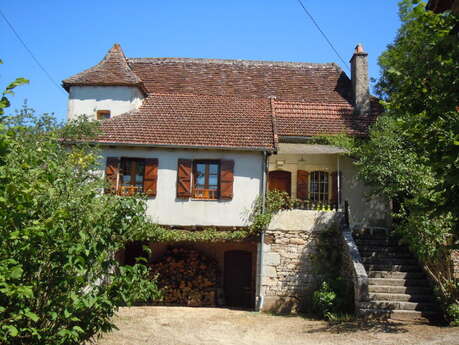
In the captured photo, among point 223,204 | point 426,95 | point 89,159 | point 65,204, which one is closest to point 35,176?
point 65,204

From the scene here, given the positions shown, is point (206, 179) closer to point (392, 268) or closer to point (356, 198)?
point (356, 198)

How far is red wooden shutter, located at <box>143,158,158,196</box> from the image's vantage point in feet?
49.7

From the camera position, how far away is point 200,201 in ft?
49.8

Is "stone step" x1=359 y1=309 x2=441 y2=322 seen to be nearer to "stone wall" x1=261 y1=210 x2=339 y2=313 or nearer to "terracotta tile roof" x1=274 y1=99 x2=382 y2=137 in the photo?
"stone wall" x1=261 y1=210 x2=339 y2=313

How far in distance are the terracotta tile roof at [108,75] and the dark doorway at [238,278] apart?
24.0 ft

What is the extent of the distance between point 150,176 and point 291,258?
529 centimetres

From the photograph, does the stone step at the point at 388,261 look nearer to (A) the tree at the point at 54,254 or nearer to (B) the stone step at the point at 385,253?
(B) the stone step at the point at 385,253

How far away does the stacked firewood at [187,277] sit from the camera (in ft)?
51.1

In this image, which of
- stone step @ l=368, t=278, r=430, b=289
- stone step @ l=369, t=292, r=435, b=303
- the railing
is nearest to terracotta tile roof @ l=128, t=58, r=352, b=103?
the railing

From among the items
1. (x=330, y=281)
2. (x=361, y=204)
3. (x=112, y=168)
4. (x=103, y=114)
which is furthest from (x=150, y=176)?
(x=361, y=204)

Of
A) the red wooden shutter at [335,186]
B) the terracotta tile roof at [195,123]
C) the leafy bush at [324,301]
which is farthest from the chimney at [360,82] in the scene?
the leafy bush at [324,301]

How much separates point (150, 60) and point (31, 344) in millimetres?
17772

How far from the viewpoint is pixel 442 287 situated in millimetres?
12148

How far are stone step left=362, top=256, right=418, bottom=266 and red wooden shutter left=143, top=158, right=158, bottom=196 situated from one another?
7.03 meters
